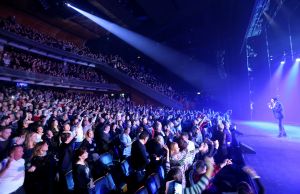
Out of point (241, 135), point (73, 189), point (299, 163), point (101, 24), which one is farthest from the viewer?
point (101, 24)

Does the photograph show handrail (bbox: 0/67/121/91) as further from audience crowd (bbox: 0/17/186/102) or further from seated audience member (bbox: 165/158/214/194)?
seated audience member (bbox: 165/158/214/194)

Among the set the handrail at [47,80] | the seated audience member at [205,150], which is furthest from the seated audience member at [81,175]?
the handrail at [47,80]

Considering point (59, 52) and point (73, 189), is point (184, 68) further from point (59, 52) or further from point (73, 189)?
point (73, 189)

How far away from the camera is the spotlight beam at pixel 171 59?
27.9 meters

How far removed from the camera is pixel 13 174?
3.60 m

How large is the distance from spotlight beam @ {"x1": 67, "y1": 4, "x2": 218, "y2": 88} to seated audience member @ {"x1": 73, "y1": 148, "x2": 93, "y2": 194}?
24.1m

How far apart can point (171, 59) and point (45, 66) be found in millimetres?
15033

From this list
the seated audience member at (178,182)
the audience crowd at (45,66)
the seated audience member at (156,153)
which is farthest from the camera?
the audience crowd at (45,66)

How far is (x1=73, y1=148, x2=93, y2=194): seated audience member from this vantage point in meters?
4.02

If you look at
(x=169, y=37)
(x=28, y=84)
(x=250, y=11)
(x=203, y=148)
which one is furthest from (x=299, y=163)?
(x=169, y=37)

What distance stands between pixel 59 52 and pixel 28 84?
3.94 meters

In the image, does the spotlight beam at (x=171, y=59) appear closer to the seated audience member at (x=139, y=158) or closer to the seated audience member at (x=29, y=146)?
the seated audience member at (x=139, y=158)

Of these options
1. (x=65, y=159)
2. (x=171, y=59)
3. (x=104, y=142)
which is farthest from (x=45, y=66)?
(x=65, y=159)

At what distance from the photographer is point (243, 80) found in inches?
781
